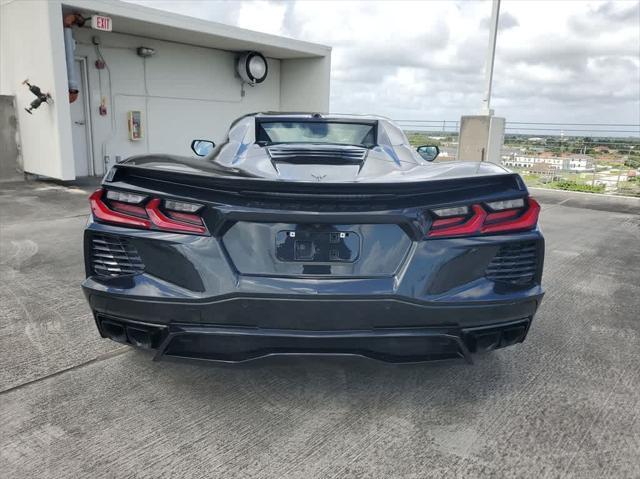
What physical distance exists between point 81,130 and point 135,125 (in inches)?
43.9

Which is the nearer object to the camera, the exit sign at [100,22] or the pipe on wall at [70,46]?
the pipe on wall at [70,46]

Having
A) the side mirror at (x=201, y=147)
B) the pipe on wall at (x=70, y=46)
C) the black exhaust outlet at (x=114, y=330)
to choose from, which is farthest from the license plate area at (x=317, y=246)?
the pipe on wall at (x=70, y=46)

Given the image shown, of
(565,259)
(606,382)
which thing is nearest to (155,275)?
(606,382)

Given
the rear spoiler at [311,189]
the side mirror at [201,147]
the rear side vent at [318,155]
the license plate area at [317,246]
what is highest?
the rear side vent at [318,155]

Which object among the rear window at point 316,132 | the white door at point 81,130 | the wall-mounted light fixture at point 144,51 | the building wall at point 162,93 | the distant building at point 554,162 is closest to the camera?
the rear window at point 316,132

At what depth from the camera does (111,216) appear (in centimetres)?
193

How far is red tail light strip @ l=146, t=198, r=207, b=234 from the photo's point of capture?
1.83 meters

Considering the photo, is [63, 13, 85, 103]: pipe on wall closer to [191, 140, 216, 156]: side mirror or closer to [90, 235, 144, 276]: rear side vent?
[191, 140, 216, 156]: side mirror

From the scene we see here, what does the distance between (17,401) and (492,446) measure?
199cm

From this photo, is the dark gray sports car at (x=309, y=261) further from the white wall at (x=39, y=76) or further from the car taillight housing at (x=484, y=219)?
the white wall at (x=39, y=76)

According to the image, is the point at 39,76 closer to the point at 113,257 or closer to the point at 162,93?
the point at 162,93

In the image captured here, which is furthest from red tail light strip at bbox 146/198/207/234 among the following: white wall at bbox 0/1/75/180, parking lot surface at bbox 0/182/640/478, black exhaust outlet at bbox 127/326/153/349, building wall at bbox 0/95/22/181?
building wall at bbox 0/95/22/181

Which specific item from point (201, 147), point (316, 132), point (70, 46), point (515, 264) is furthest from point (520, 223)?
point (70, 46)

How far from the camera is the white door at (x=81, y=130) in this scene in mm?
9914
